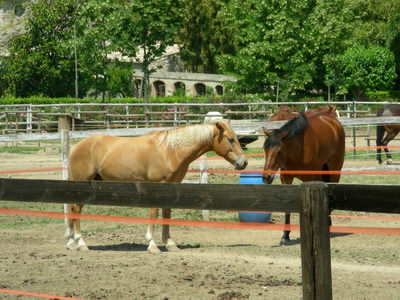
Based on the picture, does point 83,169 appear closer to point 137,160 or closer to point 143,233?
point 137,160

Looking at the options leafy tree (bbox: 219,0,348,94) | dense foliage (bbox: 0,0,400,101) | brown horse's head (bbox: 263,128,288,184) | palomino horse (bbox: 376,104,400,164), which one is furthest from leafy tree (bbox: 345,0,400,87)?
brown horse's head (bbox: 263,128,288,184)

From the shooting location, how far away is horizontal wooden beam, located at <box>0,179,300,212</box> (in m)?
4.81

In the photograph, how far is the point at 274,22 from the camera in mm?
49781

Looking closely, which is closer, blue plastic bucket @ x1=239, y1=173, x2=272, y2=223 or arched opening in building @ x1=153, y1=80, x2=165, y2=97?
blue plastic bucket @ x1=239, y1=173, x2=272, y2=223

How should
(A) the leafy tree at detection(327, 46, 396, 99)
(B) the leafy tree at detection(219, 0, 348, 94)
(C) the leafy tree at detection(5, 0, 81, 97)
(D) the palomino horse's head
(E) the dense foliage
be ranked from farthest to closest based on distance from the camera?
(C) the leafy tree at detection(5, 0, 81, 97)
(A) the leafy tree at detection(327, 46, 396, 99)
(B) the leafy tree at detection(219, 0, 348, 94)
(E) the dense foliage
(D) the palomino horse's head

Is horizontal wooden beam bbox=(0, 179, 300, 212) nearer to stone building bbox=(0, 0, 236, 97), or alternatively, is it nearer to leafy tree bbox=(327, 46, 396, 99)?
leafy tree bbox=(327, 46, 396, 99)

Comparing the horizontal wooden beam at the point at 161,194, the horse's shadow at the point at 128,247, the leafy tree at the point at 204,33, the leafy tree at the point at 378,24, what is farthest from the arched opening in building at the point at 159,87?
the horizontal wooden beam at the point at 161,194

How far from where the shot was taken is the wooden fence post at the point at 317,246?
4.48 metres

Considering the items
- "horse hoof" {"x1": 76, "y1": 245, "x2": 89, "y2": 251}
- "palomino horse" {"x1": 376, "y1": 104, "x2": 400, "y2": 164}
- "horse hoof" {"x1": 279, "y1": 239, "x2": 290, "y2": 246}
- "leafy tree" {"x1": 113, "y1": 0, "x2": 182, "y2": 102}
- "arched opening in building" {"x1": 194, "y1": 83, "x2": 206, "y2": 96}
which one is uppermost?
"leafy tree" {"x1": 113, "y1": 0, "x2": 182, "y2": 102}

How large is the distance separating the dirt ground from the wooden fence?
6.64ft

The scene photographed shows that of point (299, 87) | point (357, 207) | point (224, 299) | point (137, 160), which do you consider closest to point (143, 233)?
point (137, 160)

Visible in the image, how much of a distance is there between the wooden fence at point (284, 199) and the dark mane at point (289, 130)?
18.7 feet

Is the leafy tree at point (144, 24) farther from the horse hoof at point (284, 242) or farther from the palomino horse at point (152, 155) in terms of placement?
the horse hoof at point (284, 242)

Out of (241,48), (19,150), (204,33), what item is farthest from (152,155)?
(204,33)
